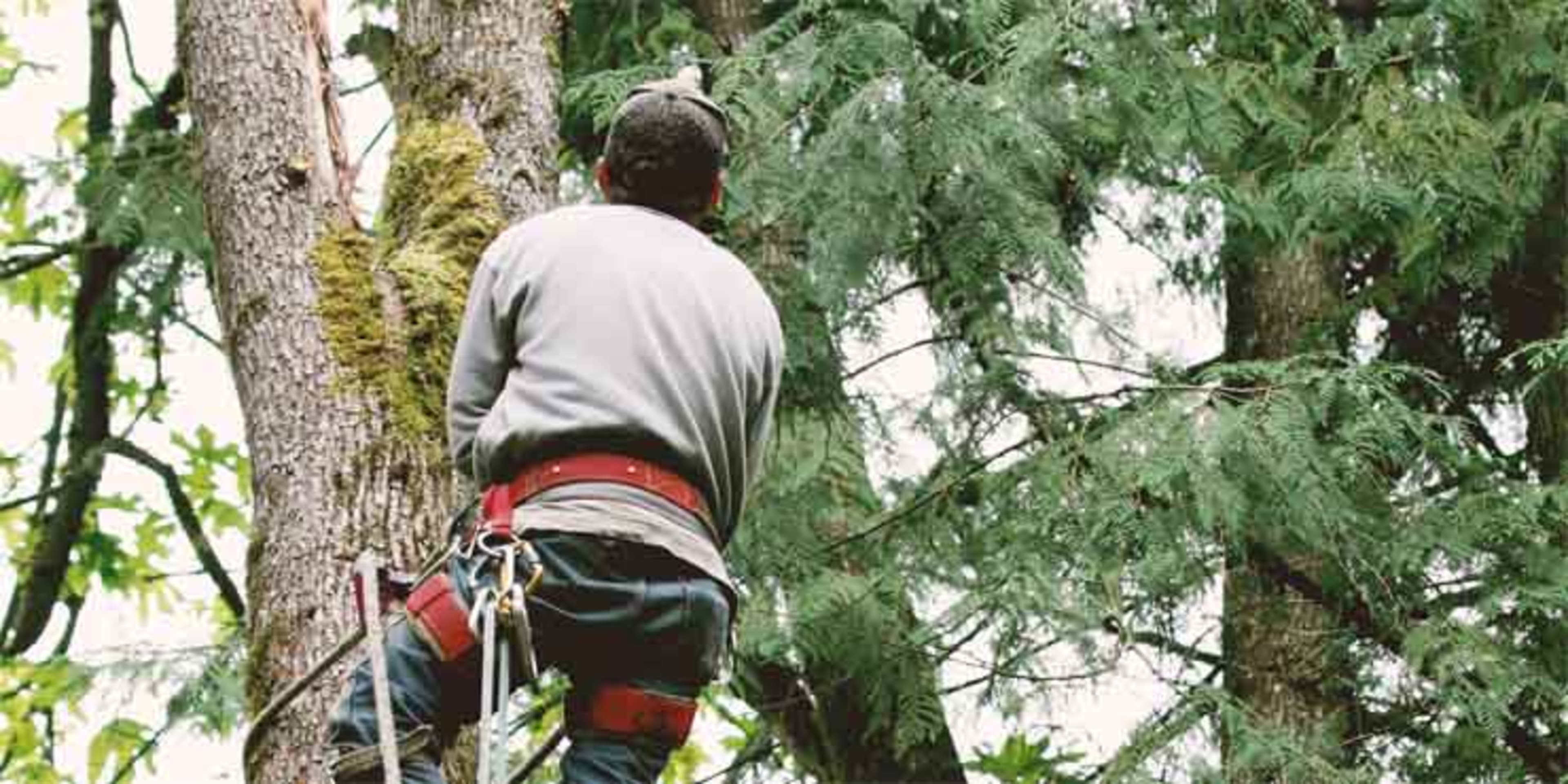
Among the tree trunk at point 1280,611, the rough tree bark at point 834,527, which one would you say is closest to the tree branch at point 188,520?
the rough tree bark at point 834,527

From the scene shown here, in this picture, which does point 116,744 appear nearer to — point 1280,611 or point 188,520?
point 188,520

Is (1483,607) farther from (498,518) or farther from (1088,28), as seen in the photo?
(498,518)

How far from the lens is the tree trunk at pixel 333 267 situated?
384 cm

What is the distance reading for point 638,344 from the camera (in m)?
3.40

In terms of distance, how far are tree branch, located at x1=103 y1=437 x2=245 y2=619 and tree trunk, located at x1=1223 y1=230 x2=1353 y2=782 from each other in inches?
150

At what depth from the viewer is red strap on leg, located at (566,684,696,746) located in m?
3.36

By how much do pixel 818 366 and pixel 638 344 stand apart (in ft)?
10.6

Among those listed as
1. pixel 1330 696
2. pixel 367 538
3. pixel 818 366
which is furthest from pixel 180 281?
pixel 367 538

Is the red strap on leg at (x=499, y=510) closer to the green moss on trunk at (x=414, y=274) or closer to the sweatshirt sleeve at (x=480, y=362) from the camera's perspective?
the sweatshirt sleeve at (x=480, y=362)

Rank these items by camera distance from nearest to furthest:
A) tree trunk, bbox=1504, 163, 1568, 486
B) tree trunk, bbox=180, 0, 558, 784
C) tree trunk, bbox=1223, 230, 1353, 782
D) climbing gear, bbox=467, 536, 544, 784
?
climbing gear, bbox=467, 536, 544, 784, tree trunk, bbox=180, 0, 558, 784, tree trunk, bbox=1223, 230, 1353, 782, tree trunk, bbox=1504, 163, 1568, 486

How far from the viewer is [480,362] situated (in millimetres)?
3523

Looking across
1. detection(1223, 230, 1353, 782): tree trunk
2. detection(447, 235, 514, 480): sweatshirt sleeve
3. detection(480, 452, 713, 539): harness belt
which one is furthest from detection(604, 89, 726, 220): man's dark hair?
detection(1223, 230, 1353, 782): tree trunk

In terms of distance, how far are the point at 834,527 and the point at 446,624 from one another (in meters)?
3.49

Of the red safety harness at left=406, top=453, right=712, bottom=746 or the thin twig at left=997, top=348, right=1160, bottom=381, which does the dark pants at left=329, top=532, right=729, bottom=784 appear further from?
the thin twig at left=997, top=348, right=1160, bottom=381
